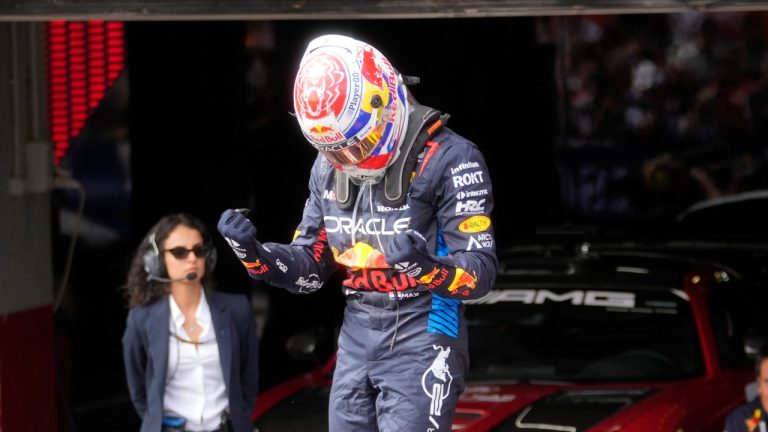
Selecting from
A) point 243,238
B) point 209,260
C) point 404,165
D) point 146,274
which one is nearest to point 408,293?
point 404,165

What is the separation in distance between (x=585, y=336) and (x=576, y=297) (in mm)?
215

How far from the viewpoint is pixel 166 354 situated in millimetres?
5816

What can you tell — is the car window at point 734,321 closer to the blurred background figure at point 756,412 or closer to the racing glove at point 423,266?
the blurred background figure at point 756,412

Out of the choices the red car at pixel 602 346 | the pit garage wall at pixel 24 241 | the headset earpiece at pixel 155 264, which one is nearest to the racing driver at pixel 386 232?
the red car at pixel 602 346

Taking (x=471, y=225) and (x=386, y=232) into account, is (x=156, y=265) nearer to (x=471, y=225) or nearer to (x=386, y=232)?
(x=386, y=232)

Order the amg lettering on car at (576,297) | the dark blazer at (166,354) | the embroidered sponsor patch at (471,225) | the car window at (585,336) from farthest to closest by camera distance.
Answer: the amg lettering on car at (576,297)
the car window at (585,336)
the dark blazer at (166,354)
the embroidered sponsor patch at (471,225)

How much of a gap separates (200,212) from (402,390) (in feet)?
20.5

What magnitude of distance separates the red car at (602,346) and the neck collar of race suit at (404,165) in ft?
5.79

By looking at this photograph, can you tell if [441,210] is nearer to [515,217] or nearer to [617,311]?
[617,311]

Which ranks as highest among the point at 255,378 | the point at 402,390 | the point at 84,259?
the point at 402,390

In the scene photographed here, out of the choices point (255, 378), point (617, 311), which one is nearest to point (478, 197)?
point (255, 378)

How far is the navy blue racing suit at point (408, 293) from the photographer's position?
4.02 metres

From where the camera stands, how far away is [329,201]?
425cm

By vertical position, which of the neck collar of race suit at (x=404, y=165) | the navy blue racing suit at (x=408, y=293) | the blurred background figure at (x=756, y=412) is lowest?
the blurred background figure at (x=756, y=412)
